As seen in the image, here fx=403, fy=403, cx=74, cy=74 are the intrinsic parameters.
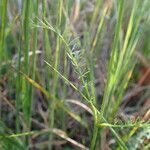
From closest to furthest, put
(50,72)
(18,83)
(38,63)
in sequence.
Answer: (18,83)
(50,72)
(38,63)

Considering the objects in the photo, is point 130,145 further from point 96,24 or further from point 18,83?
point 96,24

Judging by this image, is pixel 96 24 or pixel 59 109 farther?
pixel 96 24

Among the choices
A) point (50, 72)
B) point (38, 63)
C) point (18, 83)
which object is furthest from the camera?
point (38, 63)

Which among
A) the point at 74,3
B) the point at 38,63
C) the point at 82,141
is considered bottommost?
the point at 82,141

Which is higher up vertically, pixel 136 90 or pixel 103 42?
pixel 103 42

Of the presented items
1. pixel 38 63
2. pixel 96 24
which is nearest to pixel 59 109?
pixel 38 63

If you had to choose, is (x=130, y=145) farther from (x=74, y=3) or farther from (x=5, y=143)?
(x=74, y=3)
